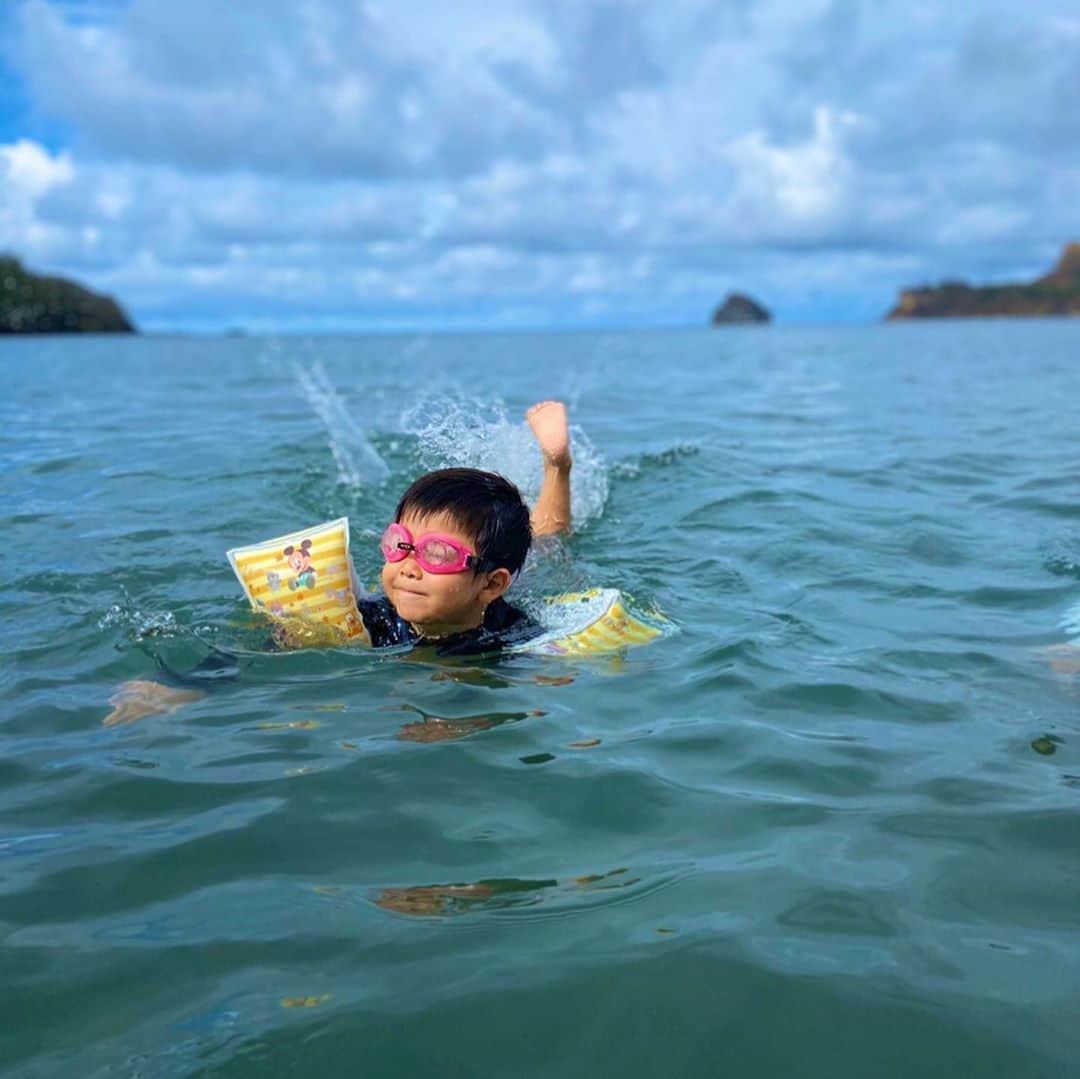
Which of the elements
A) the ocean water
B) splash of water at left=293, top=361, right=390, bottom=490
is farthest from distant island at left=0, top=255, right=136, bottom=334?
the ocean water

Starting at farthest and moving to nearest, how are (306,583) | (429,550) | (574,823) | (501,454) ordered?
(501,454) → (306,583) → (429,550) → (574,823)

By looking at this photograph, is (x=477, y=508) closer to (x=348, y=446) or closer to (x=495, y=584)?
(x=495, y=584)

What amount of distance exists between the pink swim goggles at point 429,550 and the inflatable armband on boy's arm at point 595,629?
1.87ft

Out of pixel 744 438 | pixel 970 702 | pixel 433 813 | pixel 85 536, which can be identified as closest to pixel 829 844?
pixel 433 813

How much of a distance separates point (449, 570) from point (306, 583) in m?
0.77

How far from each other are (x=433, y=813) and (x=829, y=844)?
3.79 feet

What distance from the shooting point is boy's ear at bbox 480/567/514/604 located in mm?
4836

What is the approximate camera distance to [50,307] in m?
128

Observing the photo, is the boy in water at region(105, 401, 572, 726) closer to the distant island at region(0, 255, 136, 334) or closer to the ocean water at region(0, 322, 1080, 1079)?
the ocean water at region(0, 322, 1080, 1079)

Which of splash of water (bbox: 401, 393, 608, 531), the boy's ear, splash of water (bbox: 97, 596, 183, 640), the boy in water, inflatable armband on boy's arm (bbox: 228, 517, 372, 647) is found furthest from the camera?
splash of water (bbox: 401, 393, 608, 531)

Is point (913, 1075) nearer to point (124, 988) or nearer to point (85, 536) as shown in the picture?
point (124, 988)

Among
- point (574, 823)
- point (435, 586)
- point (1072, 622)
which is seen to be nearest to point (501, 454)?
point (435, 586)

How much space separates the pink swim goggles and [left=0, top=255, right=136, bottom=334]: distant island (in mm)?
125185

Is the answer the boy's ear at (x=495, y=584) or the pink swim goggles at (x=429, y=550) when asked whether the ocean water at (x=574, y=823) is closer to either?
the boy's ear at (x=495, y=584)
